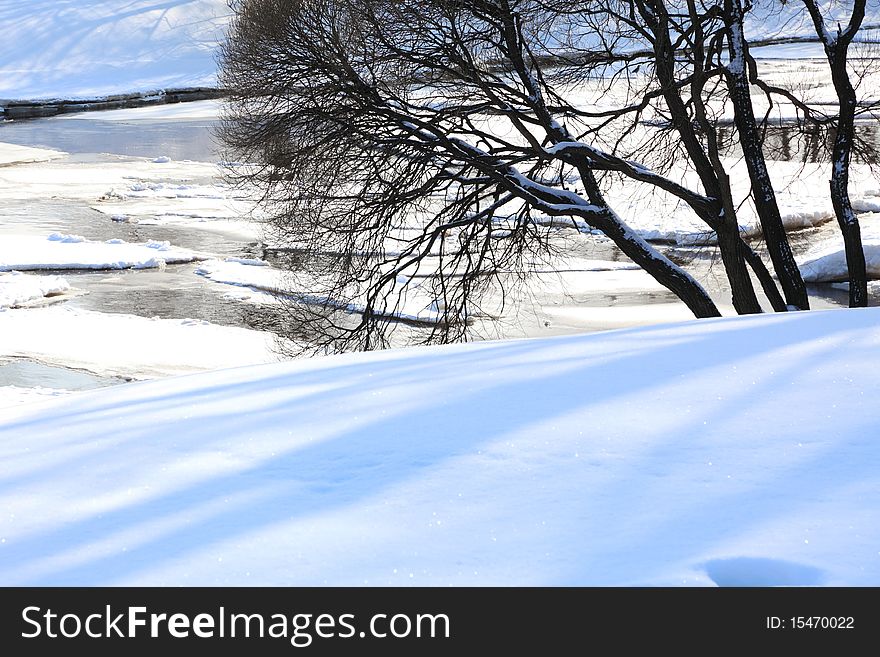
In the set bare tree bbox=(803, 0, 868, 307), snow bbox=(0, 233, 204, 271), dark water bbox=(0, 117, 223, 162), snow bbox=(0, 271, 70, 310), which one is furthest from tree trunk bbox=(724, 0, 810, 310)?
dark water bbox=(0, 117, 223, 162)

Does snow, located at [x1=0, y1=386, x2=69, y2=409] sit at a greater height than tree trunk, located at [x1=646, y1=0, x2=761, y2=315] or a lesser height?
lesser

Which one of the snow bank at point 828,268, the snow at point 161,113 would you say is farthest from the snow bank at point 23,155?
the snow bank at point 828,268

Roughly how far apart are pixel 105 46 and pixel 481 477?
5116 cm

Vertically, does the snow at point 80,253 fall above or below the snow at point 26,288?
above

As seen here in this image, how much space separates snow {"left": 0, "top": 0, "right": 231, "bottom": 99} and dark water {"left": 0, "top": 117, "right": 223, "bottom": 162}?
7709 mm

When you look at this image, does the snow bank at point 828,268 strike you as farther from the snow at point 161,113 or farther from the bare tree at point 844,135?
the snow at point 161,113

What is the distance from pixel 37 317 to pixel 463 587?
31.6 ft

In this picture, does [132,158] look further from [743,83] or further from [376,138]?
[743,83]

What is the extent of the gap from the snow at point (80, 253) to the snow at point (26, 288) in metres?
0.83

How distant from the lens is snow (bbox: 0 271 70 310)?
35.6ft

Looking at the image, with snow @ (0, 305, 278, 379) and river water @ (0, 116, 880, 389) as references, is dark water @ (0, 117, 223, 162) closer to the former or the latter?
river water @ (0, 116, 880, 389)

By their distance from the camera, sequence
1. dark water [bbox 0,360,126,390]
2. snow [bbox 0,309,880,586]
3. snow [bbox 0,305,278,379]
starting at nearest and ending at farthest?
1. snow [bbox 0,309,880,586]
2. dark water [bbox 0,360,126,390]
3. snow [bbox 0,305,278,379]

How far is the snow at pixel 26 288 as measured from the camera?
10.8 meters

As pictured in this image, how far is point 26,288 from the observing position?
11.3m
